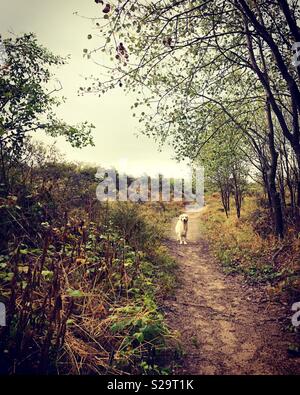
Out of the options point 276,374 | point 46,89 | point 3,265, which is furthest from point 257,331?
point 46,89

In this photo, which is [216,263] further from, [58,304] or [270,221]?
[58,304]

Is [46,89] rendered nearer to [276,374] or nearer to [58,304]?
[58,304]

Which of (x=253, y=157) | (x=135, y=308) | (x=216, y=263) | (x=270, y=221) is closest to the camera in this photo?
(x=135, y=308)

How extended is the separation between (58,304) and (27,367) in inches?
31.3

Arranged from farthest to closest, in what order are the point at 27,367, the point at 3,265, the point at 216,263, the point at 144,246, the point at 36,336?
the point at 216,263
the point at 144,246
the point at 3,265
the point at 36,336
the point at 27,367

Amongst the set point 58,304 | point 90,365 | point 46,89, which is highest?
point 46,89

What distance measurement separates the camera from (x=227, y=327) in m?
5.25

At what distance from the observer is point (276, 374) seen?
384 cm

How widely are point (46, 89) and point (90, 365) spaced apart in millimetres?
8680

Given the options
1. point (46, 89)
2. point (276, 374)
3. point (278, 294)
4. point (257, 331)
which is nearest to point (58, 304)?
point (276, 374)

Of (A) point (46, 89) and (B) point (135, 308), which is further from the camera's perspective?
(A) point (46, 89)

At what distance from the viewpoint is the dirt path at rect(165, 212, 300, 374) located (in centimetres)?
408

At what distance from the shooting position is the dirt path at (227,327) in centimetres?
408

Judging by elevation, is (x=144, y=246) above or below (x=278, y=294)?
above
